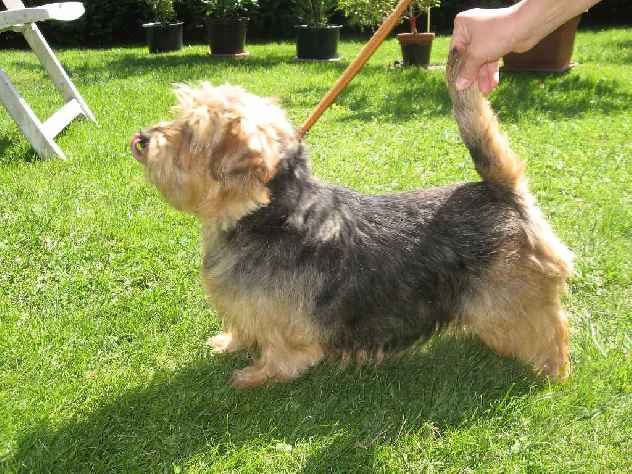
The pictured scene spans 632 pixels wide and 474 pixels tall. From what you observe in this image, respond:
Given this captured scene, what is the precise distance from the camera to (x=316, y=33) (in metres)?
12.7

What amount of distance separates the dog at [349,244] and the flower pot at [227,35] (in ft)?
34.9

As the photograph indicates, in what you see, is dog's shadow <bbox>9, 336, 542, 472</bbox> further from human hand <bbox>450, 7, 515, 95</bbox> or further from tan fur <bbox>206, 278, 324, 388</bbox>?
human hand <bbox>450, 7, 515, 95</bbox>

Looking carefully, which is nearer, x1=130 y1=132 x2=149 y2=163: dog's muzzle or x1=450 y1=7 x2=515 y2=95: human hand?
x1=450 y1=7 x2=515 y2=95: human hand

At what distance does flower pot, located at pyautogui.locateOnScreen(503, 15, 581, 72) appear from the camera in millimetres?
10188

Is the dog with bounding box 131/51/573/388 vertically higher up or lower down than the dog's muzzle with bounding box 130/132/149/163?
lower down

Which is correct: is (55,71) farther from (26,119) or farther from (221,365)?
(221,365)

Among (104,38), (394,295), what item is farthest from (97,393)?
(104,38)

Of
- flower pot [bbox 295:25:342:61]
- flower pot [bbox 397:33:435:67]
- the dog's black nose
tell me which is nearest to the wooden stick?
the dog's black nose

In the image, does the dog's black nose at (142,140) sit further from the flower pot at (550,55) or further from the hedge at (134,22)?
the hedge at (134,22)

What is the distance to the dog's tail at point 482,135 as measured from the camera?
304cm

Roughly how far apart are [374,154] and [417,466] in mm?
4492

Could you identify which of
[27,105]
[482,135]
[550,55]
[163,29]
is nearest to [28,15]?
[27,105]

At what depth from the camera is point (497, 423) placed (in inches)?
127

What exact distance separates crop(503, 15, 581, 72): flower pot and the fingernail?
7962 mm
